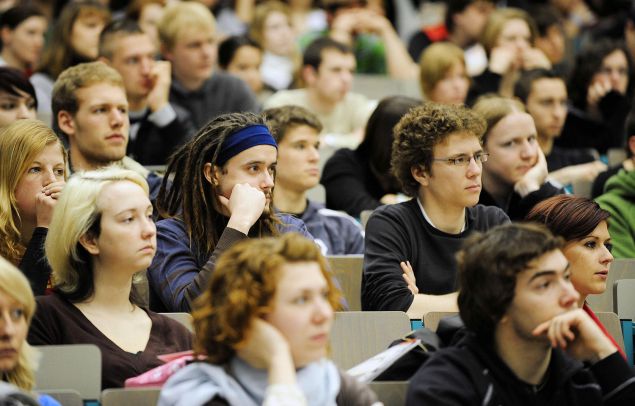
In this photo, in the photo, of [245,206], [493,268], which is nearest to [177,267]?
[245,206]

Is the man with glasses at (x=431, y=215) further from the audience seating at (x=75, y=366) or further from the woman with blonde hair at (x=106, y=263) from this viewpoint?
the audience seating at (x=75, y=366)

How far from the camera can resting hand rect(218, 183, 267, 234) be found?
3.51 metres

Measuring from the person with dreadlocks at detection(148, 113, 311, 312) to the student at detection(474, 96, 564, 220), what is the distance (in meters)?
1.21

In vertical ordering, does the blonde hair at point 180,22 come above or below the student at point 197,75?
above

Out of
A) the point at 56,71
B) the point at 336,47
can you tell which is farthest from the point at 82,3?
the point at 336,47

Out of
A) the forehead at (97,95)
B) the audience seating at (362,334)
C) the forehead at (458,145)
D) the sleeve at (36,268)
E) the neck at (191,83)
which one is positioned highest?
the forehead at (97,95)

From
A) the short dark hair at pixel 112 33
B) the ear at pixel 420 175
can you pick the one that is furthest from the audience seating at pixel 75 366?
the short dark hair at pixel 112 33

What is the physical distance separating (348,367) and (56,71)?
339cm

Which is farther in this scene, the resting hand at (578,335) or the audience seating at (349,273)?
the audience seating at (349,273)

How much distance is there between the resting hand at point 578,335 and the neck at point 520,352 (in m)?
0.05

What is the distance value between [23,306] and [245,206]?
103 centimetres

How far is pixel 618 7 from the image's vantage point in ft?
28.3

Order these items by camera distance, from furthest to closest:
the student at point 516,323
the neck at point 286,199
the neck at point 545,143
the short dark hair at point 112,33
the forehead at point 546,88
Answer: the forehead at point 546,88 → the neck at point 545,143 → the short dark hair at point 112,33 → the neck at point 286,199 → the student at point 516,323

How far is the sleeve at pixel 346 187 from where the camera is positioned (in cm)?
523
